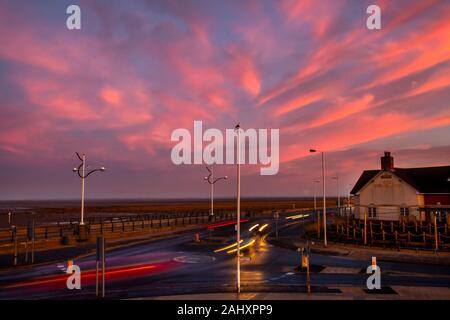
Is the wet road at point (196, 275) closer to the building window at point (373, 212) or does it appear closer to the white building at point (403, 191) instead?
the white building at point (403, 191)

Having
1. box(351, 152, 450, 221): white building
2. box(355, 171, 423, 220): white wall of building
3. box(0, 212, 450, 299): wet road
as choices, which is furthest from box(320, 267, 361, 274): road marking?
box(355, 171, 423, 220): white wall of building

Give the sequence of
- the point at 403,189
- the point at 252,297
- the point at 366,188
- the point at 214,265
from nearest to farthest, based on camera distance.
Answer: the point at 252,297 < the point at 214,265 < the point at 403,189 < the point at 366,188

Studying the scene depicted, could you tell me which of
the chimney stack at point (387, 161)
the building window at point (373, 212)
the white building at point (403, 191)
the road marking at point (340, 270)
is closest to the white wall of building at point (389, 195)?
the white building at point (403, 191)

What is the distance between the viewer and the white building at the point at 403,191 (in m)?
49.9

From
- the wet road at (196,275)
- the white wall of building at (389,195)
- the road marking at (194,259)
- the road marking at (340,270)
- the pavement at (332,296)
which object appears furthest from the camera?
the white wall of building at (389,195)

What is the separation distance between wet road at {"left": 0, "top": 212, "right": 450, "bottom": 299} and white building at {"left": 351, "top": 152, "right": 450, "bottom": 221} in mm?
24576

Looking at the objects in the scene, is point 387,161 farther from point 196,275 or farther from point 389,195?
point 196,275

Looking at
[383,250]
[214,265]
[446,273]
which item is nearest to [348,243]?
[383,250]

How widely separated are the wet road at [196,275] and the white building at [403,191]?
80.6ft

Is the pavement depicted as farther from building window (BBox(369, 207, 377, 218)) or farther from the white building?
building window (BBox(369, 207, 377, 218))

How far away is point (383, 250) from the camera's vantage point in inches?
1292

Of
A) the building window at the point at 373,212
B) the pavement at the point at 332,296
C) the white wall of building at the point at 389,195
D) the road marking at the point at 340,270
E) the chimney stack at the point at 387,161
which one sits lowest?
the road marking at the point at 340,270
